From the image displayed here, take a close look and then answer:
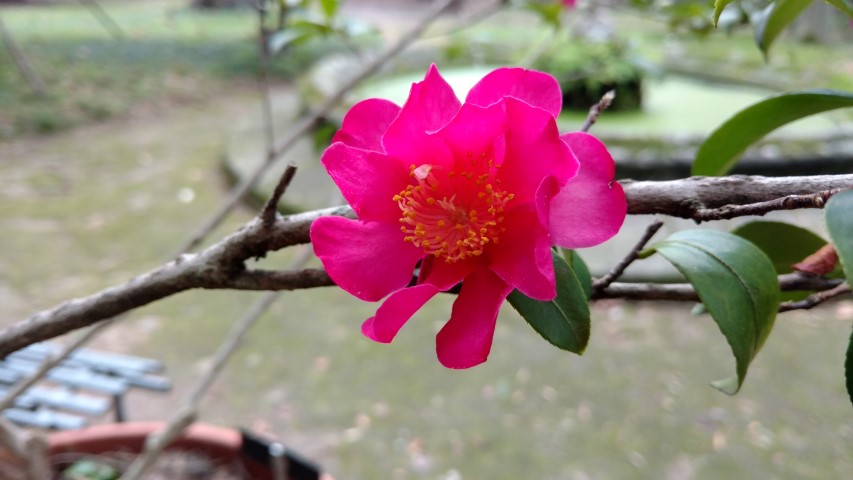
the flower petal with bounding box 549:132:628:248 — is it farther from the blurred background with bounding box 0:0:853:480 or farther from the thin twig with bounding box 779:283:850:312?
the blurred background with bounding box 0:0:853:480

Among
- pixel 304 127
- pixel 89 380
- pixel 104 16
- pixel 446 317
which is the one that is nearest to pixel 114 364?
pixel 89 380

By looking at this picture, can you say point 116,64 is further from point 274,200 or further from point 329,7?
point 274,200

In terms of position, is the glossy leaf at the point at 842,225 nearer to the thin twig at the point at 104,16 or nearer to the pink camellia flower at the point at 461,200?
the pink camellia flower at the point at 461,200

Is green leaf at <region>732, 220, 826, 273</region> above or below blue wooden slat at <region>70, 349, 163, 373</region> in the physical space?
above

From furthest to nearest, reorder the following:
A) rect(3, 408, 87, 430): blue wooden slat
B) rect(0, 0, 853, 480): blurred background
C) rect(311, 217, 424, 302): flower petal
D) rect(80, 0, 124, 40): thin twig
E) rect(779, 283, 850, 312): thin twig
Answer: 1. rect(0, 0, 853, 480): blurred background
2. rect(3, 408, 87, 430): blue wooden slat
3. rect(80, 0, 124, 40): thin twig
4. rect(779, 283, 850, 312): thin twig
5. rect(311, 217, 424, 302): flower petal

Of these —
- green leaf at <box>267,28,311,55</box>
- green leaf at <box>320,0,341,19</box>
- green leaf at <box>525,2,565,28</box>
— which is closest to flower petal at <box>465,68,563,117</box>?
green leaf at <box>320,0,341,19</box>
